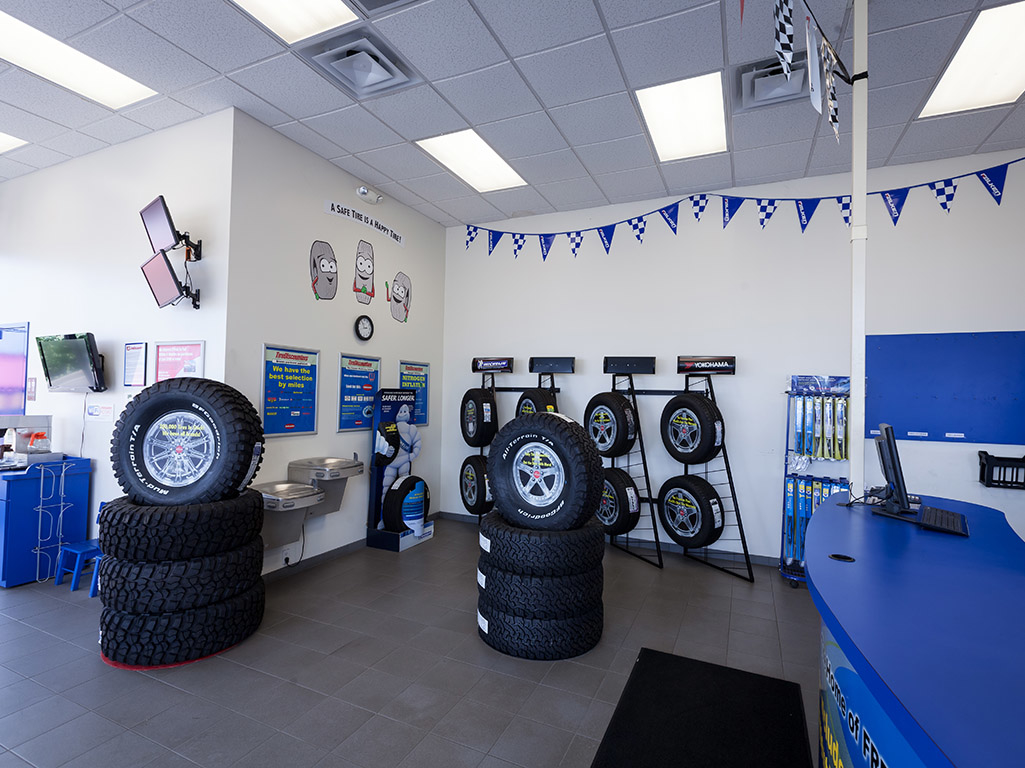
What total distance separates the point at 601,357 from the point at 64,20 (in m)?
4.37

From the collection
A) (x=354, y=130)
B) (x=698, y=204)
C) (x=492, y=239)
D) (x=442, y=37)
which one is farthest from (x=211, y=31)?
(x=698, y=204)

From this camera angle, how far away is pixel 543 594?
→ 271 cm

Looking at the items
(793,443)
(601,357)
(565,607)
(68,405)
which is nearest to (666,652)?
(565,607)

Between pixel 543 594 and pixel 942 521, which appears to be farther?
pixel 543 594

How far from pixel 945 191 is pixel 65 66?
6.27 metres

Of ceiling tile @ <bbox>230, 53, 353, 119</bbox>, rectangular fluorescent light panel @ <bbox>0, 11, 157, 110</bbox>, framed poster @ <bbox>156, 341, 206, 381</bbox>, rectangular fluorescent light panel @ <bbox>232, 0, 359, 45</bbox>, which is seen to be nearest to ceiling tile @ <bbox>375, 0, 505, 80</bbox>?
rectangular fluorescent light panel @ <bbox>232, 0, 359, 45</bbox>

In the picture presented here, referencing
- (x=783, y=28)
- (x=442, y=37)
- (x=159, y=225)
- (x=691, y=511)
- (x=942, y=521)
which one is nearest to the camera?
(x=942, y=521)

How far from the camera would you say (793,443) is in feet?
13.6

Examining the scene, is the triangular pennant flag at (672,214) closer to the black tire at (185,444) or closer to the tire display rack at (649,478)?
the tire display rack at (649,478)

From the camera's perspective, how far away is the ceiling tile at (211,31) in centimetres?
261

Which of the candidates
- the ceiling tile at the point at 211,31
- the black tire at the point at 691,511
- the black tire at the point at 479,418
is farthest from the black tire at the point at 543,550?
the ceiling tile at the point at 211,31

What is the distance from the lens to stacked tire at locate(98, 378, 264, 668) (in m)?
2.58

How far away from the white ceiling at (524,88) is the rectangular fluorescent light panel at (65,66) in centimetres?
9

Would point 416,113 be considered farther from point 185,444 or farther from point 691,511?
point 691,511
